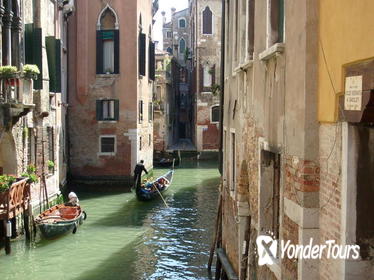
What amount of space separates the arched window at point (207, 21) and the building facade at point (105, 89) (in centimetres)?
1172

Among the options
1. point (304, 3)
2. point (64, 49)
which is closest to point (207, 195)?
point (64, 49)

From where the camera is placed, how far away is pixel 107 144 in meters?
20.9

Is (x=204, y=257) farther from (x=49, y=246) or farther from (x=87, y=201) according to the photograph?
(x=87, y=201)

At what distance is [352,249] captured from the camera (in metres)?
3.20

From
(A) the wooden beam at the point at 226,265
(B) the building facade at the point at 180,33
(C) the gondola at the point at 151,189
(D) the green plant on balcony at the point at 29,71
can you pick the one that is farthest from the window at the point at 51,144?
(B) the building facade at the point at 180,33

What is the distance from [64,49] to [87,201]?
595 centimetres

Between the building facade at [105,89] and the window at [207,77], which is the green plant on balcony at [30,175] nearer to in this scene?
the building facade at [105,89]

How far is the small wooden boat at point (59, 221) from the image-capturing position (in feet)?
38.4

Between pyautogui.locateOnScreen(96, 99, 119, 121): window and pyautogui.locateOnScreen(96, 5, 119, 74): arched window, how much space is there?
119cm

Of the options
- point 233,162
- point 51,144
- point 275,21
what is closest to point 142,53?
point 51,144

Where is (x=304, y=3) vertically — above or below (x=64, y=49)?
below

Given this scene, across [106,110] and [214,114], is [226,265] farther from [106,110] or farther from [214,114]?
[214,114]

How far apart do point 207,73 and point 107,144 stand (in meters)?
13.0

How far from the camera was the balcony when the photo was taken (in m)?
10.6
